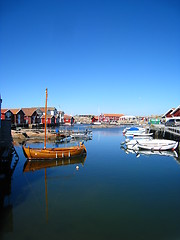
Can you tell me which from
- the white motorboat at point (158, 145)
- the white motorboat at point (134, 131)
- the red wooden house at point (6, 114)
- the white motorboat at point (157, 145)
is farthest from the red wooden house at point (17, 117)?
the white motorboat at point (158, 145)

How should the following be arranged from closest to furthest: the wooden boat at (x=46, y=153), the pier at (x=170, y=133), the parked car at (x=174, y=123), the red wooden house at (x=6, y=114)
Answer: the wooden boat at (x=46, y=153) → the pier at (x=170, y=133) → the parked car at (x=174, y=123) → the red wooden house at (x=6, y=114)

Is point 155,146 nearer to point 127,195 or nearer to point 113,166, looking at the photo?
point 113,166

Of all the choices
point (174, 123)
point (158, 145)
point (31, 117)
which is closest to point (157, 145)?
point (158, 145)

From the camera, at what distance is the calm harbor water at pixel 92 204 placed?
744 cm

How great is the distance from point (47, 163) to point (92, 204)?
1025 centimetres

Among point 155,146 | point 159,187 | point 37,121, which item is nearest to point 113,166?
point 159,187

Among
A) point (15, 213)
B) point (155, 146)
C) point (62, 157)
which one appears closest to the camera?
point (15, 213)

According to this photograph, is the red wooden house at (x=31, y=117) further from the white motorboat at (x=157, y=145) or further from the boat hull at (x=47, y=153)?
the white motorboat at (x=157, y=145)

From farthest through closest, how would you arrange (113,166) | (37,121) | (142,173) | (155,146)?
(37,121), (155,146), (113,166), (142,173)

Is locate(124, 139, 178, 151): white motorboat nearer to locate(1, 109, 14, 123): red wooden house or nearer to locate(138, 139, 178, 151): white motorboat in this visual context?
locate(138, 139, 178, 151): white motorboat

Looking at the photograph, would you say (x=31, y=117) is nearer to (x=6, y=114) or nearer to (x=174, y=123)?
(x=6, y=114)

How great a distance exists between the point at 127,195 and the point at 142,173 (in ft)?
17.3

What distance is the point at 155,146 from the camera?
25.4m

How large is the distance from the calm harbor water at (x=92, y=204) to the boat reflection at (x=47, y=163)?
0.64 m
